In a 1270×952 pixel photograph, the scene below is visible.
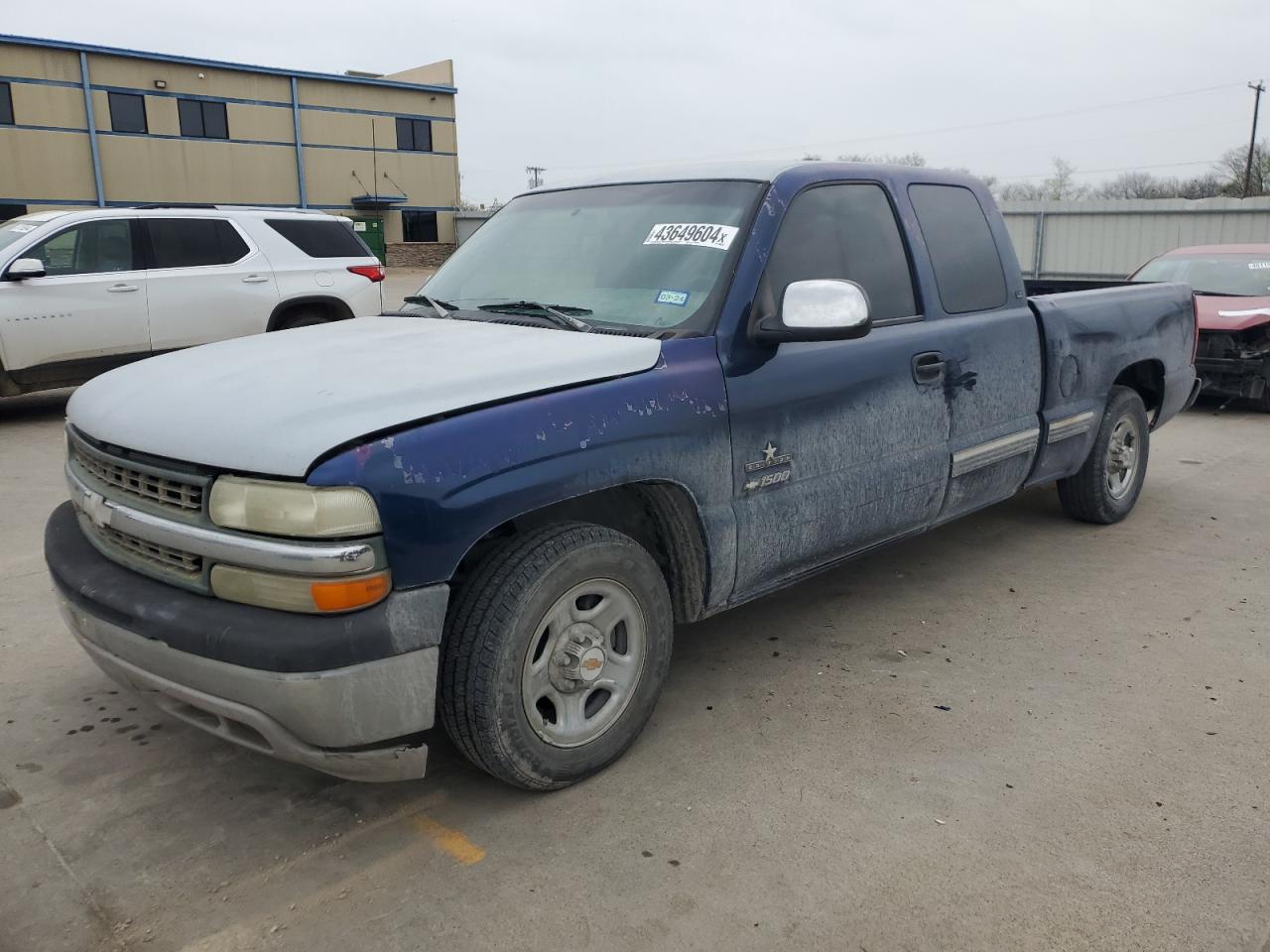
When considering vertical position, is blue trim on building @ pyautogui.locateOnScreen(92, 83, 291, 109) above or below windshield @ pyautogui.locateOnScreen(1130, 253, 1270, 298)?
above

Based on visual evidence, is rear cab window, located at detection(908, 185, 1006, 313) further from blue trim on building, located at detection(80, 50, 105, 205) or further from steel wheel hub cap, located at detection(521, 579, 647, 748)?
blue trim on building, located at detection(80, 50, 105, 205)

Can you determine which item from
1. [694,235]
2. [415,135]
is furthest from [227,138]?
[694,235]

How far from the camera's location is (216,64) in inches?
1334

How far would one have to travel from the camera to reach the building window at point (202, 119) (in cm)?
3375

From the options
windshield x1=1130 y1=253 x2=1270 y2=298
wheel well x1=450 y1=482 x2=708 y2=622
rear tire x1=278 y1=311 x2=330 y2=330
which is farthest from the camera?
rear tire x1=278 y1=311 x2=330 y2=330

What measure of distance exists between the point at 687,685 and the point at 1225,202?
22711 mm

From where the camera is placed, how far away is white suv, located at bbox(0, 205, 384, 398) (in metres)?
8.60

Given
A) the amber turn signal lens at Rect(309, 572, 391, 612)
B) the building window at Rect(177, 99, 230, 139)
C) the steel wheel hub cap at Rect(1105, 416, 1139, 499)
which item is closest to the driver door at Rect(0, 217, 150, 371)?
the amber turn signal lens at Rect(309, 572, 391, 612)

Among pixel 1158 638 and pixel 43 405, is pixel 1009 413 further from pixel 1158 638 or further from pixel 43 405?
pixel 43 405

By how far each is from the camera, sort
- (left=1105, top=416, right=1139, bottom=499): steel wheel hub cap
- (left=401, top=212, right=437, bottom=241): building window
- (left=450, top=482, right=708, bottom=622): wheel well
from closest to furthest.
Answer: (left=450, top=482, right=708, bottom=622): wheel well
(left=1105, top=416, right=1139, bottom=499): steel wheel hub cap
(left=401, top=212, right=437, bottom=241): building window

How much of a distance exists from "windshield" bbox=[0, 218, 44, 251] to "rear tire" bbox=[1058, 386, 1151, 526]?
8.40 meters

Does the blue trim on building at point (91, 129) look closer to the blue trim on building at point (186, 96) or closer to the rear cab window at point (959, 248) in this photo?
the blue trim on building at point (186, 96)

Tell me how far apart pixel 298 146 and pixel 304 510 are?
37.5m

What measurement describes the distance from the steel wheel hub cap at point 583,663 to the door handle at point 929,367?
1.61 meters
